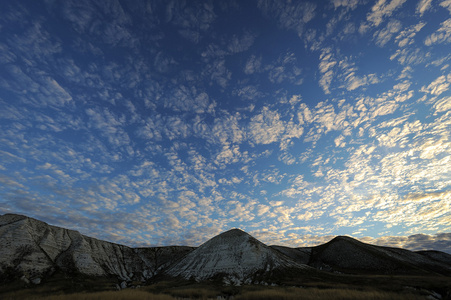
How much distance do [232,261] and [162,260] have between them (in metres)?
46.0

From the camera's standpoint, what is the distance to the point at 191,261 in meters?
89.2

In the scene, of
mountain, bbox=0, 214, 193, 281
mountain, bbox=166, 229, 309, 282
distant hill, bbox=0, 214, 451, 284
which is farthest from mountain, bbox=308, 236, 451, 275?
mountain, bbox=0, 214, 193, 281

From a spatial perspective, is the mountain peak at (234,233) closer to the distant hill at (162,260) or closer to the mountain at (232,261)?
the distant hill at (162,260)

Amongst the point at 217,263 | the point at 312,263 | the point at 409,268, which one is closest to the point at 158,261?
the point at 217,263

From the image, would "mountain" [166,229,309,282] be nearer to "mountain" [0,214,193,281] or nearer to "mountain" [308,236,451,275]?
"mountain" [0,214,193,281]

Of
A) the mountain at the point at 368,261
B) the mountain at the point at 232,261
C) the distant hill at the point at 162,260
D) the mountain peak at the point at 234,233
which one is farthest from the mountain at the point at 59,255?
the mountain at the point at 368,261

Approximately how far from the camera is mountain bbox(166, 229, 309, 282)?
74.2 metres

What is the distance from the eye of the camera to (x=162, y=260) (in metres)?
108

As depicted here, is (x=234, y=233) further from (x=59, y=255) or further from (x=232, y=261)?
(x=59, y=255)

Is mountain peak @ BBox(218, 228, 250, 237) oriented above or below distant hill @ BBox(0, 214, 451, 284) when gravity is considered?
above

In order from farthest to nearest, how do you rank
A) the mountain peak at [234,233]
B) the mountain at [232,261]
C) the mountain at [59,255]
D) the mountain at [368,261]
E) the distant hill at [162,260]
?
the mountain peak at [234,233] → the mountain at [368,261] → the mountain at [232,261] → the distant hill at [162,260] → the mountain at [59,255]

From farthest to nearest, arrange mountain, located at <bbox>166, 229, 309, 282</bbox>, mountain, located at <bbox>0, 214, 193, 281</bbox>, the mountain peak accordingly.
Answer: the mountain peak < mountain, located at <bbox>166, 229, 309, 282</bbox> < mountain, located at <bbox>0, 214, 193, 281</bbox>

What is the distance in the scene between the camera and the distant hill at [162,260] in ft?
197

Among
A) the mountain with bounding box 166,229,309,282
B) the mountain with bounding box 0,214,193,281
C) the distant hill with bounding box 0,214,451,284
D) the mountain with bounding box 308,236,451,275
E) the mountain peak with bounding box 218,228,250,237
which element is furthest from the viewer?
the mountain peak with bounding box 218,228,250,237
